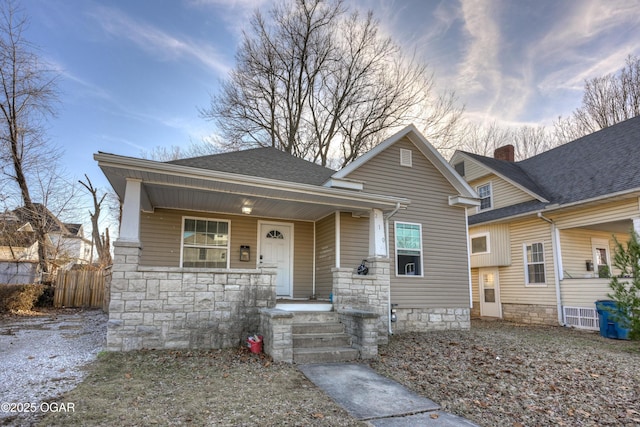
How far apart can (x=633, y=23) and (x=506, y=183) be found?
6.42 meters

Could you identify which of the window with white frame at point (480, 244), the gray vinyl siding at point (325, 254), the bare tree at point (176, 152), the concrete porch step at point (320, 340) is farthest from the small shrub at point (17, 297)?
the window with white frame at point (480, 244)

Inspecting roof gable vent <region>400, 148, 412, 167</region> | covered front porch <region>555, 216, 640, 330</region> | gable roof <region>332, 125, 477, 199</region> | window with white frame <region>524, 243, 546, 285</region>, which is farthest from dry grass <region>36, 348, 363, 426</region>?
window with white frame <region>524, 243, 546, 285</region>

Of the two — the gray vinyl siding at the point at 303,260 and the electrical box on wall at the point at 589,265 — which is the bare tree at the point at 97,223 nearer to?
the gray vinyl siding at the point at 303,260

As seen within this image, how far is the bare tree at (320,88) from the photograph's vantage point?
61.3 feet

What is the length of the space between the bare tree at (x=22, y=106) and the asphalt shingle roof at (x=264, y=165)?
976 centimetres

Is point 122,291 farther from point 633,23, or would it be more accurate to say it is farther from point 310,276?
point 633,23

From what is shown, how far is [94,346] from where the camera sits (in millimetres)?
5863

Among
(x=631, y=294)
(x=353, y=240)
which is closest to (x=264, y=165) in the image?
(x=353, y=240)

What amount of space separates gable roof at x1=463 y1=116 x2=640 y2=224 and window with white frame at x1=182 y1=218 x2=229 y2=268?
9.02 meters

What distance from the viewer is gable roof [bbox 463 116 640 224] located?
9.72m

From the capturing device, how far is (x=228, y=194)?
7.08m

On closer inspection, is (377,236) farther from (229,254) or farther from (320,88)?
(320,88)

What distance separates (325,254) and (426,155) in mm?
3848

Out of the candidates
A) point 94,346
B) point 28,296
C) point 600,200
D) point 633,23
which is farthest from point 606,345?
point 28,296
